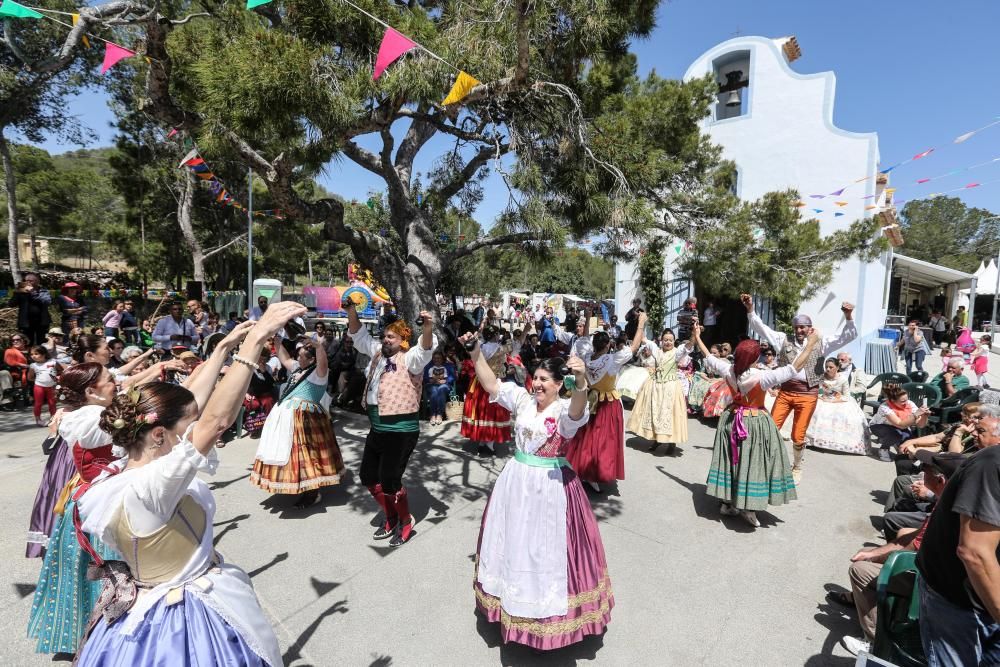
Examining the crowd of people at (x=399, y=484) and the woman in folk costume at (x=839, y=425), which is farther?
the woman in folk costume at (x=839, y=425)

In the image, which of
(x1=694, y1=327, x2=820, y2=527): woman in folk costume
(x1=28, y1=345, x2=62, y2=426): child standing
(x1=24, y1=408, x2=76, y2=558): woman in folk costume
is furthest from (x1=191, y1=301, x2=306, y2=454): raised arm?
(x1=28, y1=345, x2=62, y2=426): child standing

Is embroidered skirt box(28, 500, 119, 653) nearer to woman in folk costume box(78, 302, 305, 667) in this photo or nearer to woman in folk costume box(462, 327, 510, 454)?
woman in folk costume box(78, 302, 305, 667)

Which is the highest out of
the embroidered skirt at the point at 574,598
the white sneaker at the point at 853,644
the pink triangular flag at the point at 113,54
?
the pink triangular flag at the point at 113,54

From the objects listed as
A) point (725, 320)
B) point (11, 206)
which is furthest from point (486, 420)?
point (11, 206)

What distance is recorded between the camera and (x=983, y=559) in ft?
5.42

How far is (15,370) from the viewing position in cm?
766

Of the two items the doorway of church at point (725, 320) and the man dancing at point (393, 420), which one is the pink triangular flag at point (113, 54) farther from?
the doorway of church at point (725, 320)

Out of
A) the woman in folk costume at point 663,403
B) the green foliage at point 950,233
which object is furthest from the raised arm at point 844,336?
the green foliage at point 950,233

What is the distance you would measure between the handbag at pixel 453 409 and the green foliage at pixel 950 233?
54433mm

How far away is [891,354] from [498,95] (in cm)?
1218

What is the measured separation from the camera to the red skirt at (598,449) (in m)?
4.91

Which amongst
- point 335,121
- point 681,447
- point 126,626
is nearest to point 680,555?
point 681,447

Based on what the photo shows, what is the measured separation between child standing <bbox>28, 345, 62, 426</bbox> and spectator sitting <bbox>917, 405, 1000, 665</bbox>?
8.85 m

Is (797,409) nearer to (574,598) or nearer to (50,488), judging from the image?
(574,598)
